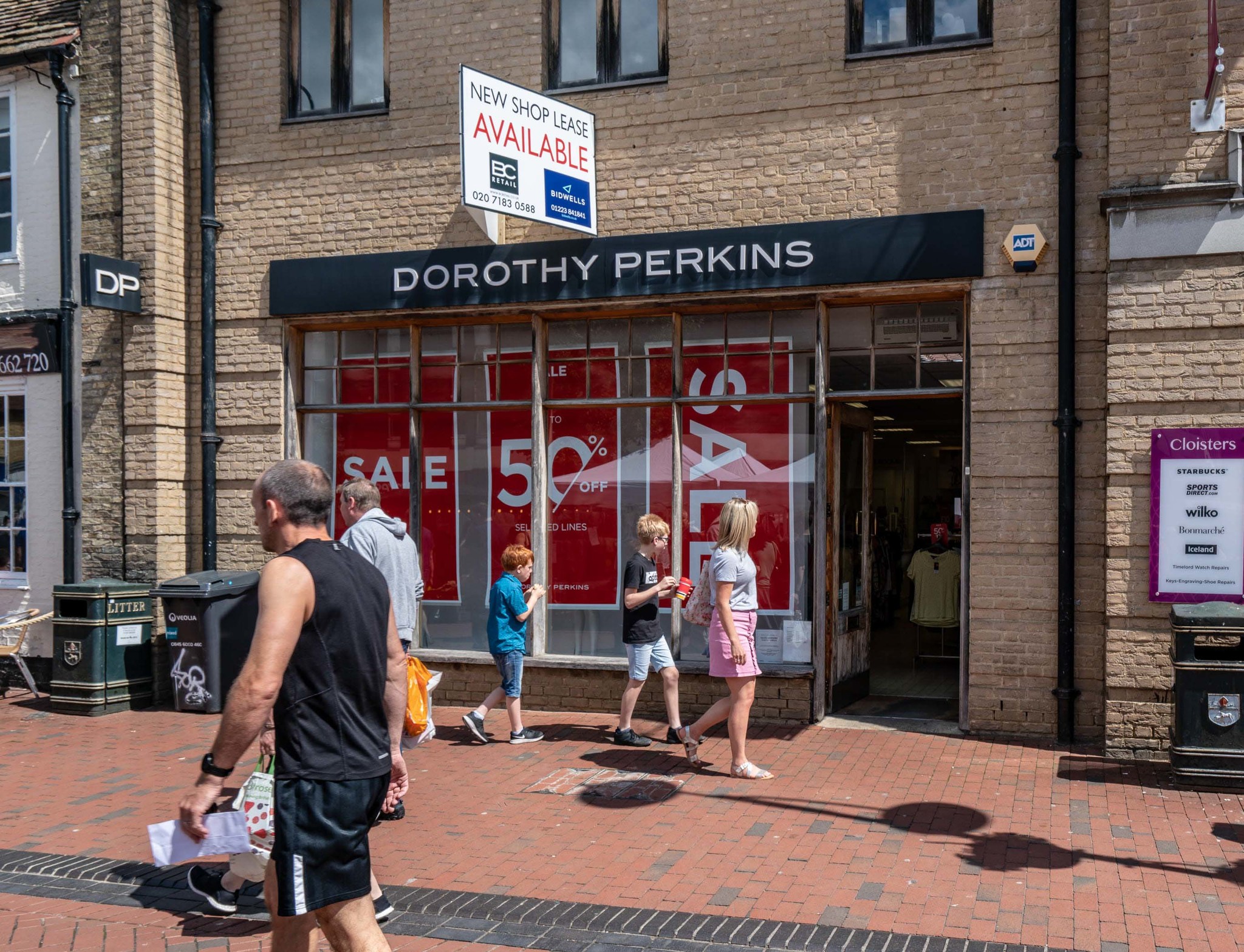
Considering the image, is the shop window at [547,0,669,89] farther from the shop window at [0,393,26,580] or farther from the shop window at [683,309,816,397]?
the shop window at [0,393,26,580]

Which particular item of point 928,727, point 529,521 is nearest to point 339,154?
point 529,521

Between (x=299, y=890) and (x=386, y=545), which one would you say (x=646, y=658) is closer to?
(x=386, y=545)

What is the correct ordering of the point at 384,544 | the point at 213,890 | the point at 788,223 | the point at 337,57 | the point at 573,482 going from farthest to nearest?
the point at 337,57, the point at 573,482, the point at 788,223, the point at 384,544, the point at 213,890

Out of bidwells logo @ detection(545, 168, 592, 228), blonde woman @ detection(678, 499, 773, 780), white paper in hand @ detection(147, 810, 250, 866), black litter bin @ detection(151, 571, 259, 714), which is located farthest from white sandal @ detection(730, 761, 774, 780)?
black litter bin @ detection(151, 571, 259, 714)

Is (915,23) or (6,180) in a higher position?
(915,23)

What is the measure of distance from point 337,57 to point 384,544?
19.6ft

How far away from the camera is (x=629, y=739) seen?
355 inches

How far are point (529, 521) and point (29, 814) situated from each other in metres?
4.58

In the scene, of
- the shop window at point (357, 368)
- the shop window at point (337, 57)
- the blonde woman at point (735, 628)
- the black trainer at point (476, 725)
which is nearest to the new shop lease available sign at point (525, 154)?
the shop window at point (337, 57)

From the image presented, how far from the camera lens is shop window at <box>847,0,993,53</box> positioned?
369 inches

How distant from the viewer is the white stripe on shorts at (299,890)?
153 inches

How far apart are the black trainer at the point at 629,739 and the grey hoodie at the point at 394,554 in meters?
2.10

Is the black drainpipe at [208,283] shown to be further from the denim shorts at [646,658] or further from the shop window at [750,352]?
the denim shorts at [646,658]

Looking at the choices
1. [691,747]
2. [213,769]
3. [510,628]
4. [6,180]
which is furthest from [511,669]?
[6,180]
